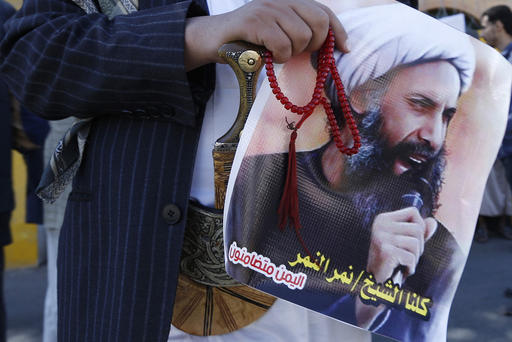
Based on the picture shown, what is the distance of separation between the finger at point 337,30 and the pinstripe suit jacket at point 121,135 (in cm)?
22

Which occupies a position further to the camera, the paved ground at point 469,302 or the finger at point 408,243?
the paved ground at point 469,302

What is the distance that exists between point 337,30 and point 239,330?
0.55 meters

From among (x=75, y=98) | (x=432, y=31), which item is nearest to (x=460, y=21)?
(x=432, y=31)

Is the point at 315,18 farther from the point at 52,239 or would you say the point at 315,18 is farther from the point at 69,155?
the point at 52,239

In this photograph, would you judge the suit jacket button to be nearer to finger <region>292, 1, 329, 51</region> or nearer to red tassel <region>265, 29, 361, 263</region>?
red tassel <region>265, 29, 361, 263</region>

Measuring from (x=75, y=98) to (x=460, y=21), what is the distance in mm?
1172

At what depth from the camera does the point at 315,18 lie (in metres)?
0.87

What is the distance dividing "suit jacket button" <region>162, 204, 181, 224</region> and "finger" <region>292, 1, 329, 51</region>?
351 millimetres

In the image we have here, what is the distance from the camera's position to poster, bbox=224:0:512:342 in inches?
35.9

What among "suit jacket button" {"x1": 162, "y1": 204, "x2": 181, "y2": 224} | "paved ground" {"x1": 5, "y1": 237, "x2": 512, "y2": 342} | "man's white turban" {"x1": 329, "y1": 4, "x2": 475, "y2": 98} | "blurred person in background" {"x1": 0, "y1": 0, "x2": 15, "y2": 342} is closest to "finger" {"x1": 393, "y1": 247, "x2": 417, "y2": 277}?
"man's white turban" {"x1": 329, "y1": 4, "x2": 475, "y2": 98}

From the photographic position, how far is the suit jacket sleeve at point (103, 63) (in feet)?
3.13

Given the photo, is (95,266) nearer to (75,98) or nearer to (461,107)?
(75,98)

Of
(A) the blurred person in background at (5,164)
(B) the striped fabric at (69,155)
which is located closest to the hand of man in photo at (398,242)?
(B) the striped fabric at (69,155)

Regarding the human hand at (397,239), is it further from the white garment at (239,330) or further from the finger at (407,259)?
the white garment at (239,330)
